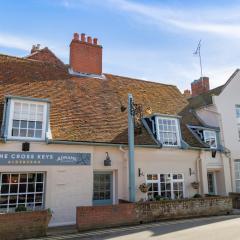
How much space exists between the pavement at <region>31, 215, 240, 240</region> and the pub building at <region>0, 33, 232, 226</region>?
211 cm

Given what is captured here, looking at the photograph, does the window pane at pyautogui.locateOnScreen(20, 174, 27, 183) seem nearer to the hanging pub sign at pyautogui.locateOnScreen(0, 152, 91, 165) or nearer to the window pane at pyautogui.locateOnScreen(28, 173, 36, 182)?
the window pane at pyautogui.locateOnScreen(28, 173, 36, 182)

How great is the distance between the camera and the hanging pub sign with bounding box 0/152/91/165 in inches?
451

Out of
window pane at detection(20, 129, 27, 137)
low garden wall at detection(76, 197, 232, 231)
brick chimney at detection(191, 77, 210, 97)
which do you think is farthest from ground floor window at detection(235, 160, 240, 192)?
window pane at detection(20, 129, 27, 137)

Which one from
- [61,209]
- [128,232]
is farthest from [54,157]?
[128,232]

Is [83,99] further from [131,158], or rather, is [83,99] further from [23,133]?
[131,158]

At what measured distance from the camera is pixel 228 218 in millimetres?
13273


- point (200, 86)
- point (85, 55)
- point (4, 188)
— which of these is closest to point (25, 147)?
point (4, 188)

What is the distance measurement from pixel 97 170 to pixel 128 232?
→ 3.96 m

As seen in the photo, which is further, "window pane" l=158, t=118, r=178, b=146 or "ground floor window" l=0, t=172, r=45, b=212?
"window pane" l=158, t=118, r=178, b=146

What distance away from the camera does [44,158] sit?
1211 cm

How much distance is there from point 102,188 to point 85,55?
905cm

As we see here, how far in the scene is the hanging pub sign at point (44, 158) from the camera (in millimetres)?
11453

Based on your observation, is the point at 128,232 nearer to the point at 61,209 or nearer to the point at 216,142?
the point at 61,209

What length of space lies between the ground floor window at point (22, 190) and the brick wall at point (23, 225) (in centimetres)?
189
